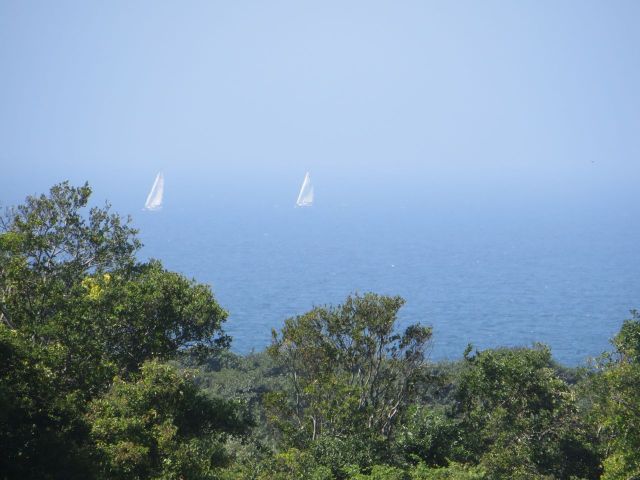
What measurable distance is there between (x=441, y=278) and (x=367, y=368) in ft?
414

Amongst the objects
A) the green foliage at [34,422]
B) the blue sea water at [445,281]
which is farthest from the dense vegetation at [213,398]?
the blue sea water at [445,281]

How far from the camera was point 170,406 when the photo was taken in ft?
55.5

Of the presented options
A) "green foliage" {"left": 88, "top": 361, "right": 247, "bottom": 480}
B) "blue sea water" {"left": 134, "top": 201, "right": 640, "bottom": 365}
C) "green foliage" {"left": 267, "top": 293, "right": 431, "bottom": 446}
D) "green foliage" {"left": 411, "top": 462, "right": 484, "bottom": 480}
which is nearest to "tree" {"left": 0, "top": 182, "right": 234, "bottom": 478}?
"green foliage" {"left": 88, "top": 361, "right": 247, "bottom": 480}

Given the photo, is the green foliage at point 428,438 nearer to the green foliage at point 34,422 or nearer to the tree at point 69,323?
the tree at point 69,323

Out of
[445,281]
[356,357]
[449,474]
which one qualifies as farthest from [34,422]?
[445,281]

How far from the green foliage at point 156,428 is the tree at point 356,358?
13.3 feet

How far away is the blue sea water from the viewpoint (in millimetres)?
104562

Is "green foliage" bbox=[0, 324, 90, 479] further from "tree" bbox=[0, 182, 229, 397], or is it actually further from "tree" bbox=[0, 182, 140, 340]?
"tree" bbox=[0, 182, 140, 340]

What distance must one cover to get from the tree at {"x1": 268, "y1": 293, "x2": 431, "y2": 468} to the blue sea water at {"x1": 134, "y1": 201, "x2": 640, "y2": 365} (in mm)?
53095

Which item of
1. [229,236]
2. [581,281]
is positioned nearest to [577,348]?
[581,281]

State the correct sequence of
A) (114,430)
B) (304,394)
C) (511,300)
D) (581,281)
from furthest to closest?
1. (581,281)
2. (511,300)
3. (304,394)
4. (114,430)

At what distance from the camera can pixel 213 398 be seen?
21.7m

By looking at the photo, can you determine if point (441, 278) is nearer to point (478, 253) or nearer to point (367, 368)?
point (478, 253)

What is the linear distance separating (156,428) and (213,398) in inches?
245
